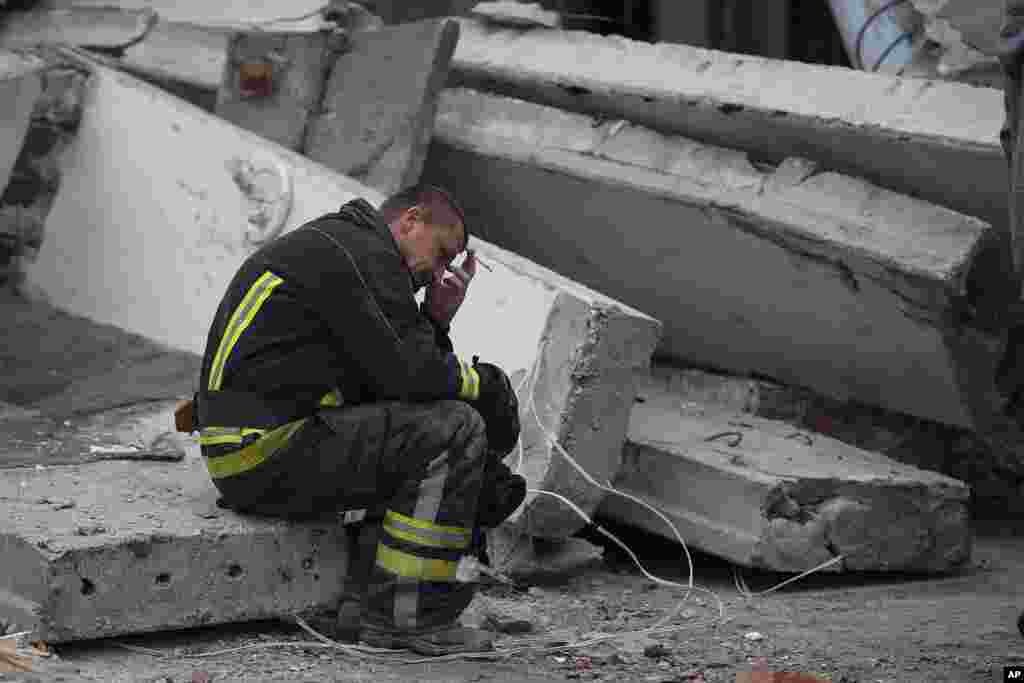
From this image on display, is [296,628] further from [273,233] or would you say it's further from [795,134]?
[795,134]

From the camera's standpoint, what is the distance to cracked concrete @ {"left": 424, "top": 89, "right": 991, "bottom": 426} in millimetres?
5207

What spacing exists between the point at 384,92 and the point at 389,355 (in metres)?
2.58

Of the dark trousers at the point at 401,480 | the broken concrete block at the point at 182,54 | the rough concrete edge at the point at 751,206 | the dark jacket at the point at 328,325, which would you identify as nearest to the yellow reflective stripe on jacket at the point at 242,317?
the dark jacket at the point at 328,325

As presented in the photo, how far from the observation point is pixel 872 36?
249 inches

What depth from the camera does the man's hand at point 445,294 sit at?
4008mm

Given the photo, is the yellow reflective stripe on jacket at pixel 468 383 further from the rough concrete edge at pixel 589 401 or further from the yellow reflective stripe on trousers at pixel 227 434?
the rough concrete edge at pixel 589 401

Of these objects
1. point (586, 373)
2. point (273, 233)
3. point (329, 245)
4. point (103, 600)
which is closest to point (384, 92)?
point (273, 233)

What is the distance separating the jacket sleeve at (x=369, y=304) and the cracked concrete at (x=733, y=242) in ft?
6.52

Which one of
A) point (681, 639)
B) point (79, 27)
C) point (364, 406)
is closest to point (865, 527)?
point (681, 639)

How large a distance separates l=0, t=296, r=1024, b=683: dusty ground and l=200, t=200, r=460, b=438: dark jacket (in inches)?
25.1

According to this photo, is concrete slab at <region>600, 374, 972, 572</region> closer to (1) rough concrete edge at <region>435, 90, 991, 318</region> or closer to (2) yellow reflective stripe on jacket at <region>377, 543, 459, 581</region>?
(1) rough concrete edge at <region>435, 90, 991, 318</region>

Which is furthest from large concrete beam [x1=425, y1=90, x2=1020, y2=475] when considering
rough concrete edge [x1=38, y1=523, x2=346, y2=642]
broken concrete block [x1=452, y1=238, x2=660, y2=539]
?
rough concrete edge [x1=38, y1=523, x2=346, y2=642]

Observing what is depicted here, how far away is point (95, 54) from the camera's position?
6777mm

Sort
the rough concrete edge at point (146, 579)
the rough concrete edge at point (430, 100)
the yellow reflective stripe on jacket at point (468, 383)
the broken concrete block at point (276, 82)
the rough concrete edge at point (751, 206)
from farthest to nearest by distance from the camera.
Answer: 1. the broken concrete block at point (276, 82)
2. the rough concrete edge at point (430, 100)
3. the rough concrete edge at point (751, 206)
4. the yellow reflective stripe on jacket at point (468, 383)
5. the rough concrete edge at point (146, 579)
